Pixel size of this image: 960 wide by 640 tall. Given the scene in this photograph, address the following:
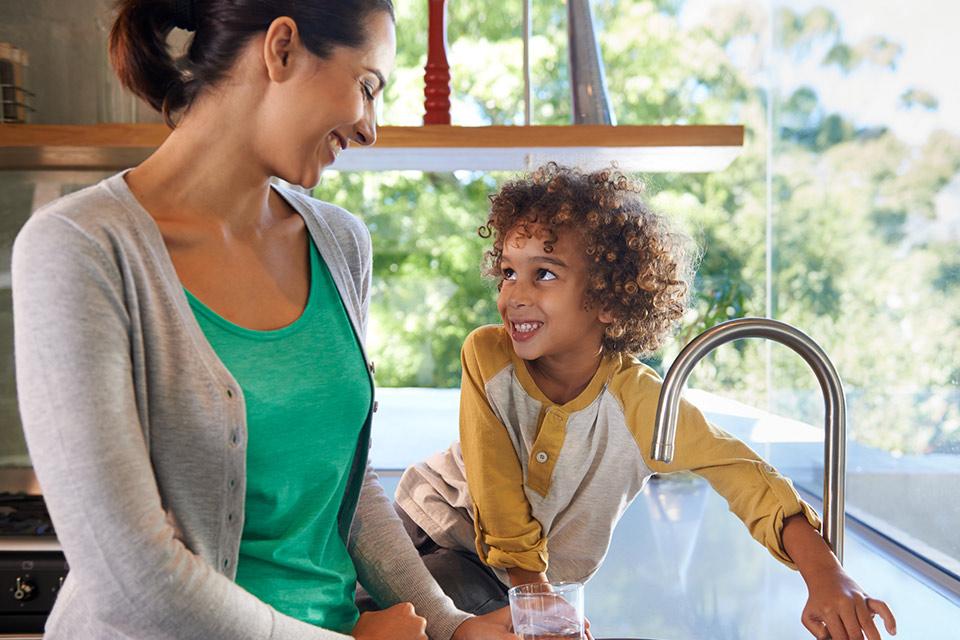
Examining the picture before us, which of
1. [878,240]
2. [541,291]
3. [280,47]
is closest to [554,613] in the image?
[541,291]

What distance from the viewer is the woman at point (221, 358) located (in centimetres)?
83

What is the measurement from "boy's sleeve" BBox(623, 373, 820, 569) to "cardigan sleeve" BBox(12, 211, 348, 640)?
0.65 meters

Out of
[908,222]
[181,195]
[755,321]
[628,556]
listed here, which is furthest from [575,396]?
[908,222]

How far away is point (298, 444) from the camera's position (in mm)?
1010

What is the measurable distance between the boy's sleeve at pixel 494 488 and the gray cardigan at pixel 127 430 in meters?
0.44

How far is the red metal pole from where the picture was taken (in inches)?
63.7

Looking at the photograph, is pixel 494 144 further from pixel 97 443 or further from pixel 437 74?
pixel 97 443

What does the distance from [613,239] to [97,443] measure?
Result: 0.92 metres

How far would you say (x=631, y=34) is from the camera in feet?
8.49

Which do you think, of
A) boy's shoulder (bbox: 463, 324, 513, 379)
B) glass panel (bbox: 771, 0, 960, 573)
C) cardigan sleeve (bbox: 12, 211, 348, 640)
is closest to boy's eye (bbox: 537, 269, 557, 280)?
boy's shoulder (bbox: 463, 324, 513, 379)

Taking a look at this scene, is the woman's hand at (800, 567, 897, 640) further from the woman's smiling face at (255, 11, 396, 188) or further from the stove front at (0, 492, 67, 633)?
the stove front at (0, 492, 67, 633)

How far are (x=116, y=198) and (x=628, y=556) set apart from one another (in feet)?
3.79

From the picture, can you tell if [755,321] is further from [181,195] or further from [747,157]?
[747,157]

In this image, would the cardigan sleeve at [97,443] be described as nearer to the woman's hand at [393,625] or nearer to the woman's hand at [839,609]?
the woman's hand at [393,625]
